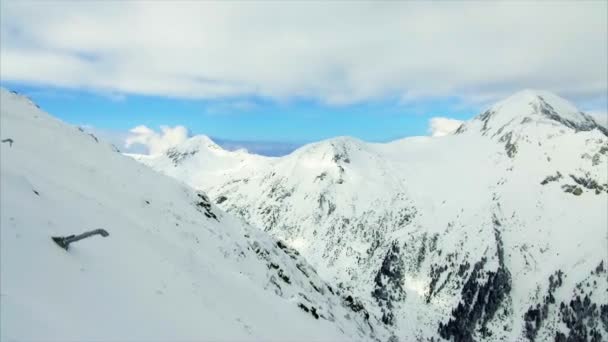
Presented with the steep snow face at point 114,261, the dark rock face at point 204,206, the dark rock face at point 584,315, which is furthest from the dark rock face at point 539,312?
the dark rock face at point 204,206

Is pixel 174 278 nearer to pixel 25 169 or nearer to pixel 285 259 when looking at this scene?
pixel 25 169

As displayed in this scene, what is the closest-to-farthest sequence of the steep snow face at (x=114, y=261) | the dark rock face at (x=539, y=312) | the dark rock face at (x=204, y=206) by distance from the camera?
the steep snow face at (x=114, y=261) < the dark rock face at (x=204, y=206) < the dark rock face at (x=539, y=312)

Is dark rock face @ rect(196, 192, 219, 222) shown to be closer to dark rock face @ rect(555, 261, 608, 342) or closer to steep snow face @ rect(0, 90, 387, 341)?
steep snow face @ rect(0, 90, 387, 341)

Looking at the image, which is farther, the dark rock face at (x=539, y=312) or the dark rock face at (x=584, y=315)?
the dark rock face at (x=539, y=312)

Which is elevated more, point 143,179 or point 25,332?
point 143,179

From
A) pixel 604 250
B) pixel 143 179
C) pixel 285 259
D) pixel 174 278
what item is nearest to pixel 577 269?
pixel 604 250

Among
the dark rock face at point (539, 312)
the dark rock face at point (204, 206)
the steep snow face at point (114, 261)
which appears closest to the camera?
the steep snow face at point (114, 261)

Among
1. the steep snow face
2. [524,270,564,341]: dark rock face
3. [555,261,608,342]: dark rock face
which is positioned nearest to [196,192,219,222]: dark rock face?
the steep snow face

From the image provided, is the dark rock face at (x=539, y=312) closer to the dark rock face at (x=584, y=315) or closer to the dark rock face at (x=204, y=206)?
the dark rock face at (x=584, y=315)

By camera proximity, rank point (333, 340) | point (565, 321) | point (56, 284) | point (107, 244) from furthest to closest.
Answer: point (565, 321) < point (333, 340) < point (107, 244) < point (56, 284)
